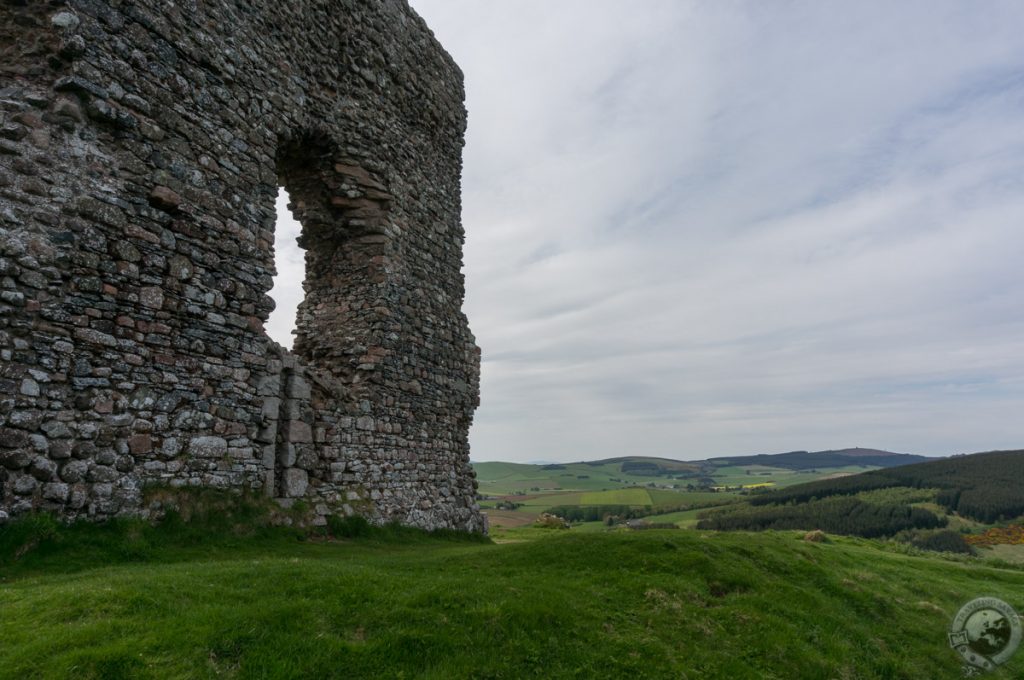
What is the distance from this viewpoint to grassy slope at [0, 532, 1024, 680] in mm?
5289

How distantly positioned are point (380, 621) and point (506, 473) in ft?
407

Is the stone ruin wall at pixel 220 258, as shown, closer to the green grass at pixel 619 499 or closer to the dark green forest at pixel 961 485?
the green grass at pixel 619 499

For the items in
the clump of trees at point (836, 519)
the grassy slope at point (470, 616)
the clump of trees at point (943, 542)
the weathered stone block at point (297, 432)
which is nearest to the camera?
the grassy slope at point (470, 616)

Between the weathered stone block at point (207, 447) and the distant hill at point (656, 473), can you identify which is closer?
the weathered stone block at point (207, 447)

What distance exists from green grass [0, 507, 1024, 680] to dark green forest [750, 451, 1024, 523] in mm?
59522

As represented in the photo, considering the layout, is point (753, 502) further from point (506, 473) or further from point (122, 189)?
point (122, 189)

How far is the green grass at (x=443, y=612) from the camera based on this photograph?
5.32 m

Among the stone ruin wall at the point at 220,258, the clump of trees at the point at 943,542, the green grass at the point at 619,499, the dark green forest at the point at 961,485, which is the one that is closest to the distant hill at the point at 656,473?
the green grass at the point at 619,499

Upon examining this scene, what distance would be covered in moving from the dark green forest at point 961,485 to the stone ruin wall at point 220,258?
204 ft

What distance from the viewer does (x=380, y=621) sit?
6.39 m

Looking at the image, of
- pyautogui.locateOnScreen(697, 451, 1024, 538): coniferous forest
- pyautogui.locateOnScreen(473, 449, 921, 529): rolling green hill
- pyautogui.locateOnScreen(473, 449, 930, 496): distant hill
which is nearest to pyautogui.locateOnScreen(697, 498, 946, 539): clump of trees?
pyautogui.locateOnScreen(697, 451, 1024, 538): coniferous forest

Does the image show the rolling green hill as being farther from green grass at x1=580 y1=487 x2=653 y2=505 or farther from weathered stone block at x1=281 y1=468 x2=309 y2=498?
weathered stone block at x1=281 y1=468 x2=309 y2=498

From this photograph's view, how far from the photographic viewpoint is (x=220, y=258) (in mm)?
10680

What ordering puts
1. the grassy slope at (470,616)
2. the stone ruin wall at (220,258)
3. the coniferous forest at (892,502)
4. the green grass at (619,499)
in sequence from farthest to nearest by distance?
the green grass at (619,499), the coniferous forest at (892,502), the stone ruin wall at (220,258), the grassy slope at (470,616)
